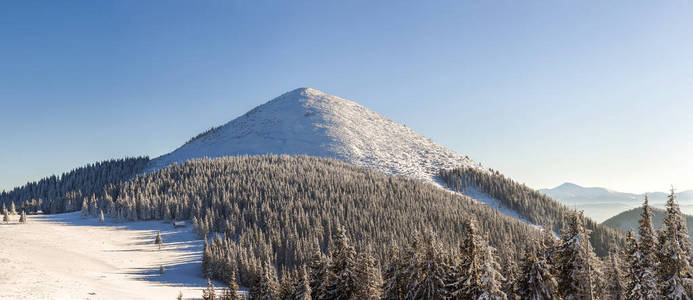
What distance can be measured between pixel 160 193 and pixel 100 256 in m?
67.4

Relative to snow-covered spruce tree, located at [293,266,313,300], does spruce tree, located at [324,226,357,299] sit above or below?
above

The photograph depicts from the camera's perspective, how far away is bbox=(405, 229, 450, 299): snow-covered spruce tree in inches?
1276

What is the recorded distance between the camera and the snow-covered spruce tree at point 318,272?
38.0 meters

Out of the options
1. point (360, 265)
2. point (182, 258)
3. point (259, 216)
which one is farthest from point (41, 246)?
point (360, 265)

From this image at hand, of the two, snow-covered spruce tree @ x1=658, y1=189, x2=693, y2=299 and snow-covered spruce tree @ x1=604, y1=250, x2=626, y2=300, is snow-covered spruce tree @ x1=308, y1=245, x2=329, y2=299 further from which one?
snow-covered spruce tree @ x1=604, y1=250, x2=626, y2=300

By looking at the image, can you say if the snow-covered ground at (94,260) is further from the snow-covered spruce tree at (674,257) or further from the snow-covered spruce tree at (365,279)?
the snow-covered spruce tree at (674,257)

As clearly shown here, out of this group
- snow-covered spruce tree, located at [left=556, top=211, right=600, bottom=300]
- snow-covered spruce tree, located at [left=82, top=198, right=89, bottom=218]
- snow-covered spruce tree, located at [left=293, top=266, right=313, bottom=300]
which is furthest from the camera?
snow-covered spruce tree, located at [left=82, top=198, right=89, bottom=218]

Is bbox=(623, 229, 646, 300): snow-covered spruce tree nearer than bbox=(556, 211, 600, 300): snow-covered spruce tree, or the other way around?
bbox=(623, 229, 646, 300): snow-covered spruce tree

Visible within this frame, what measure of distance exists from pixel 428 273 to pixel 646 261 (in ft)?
53.3

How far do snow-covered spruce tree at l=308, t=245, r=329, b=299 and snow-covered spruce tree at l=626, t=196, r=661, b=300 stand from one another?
85.8 ft

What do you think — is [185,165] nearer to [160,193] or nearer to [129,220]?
[160,193]

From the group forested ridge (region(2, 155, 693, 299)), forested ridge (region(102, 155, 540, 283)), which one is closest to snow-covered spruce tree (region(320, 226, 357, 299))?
forested ridge (region(2, 155, 693, 299))

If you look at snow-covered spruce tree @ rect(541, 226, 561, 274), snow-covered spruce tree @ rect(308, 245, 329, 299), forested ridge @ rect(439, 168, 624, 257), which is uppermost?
snow-covered spruce tree @ rect(541, 226, 561, 274)

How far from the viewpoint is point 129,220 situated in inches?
5581
